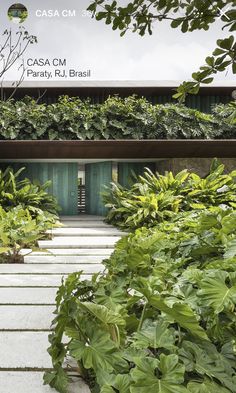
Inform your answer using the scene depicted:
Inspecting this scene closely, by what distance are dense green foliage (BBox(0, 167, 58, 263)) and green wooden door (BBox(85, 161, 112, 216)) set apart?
2437 millimetres

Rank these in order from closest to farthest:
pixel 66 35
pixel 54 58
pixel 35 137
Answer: pixel 66 35
pixel 54 58
pixel 35 137

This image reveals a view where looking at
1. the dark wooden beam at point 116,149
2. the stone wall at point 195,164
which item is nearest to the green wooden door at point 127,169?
the dark wooden beam at point 116,149

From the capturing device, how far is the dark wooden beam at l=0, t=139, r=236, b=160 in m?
11.9

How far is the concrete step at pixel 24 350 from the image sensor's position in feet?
8.32

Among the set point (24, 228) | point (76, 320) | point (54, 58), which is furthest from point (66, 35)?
point (76, 320)

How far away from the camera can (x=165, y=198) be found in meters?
9.21

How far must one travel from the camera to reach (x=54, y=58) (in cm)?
887

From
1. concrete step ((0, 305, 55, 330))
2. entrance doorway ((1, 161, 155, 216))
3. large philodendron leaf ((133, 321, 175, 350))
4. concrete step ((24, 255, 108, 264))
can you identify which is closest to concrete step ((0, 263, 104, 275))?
concrete step ((24, 255, 108, 264))

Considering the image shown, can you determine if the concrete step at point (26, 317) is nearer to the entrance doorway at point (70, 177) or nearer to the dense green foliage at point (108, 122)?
the dense green foliage at point (108, 122)

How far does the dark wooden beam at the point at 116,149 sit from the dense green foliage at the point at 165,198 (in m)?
1.50

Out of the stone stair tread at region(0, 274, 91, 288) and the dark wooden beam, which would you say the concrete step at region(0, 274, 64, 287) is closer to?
the stone stair tread at region(0, 274, 91, 288)

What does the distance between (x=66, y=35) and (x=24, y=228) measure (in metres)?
4.22

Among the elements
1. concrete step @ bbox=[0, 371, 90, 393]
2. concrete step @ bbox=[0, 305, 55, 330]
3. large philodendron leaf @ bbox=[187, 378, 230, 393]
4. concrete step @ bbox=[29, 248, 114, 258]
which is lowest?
concrete step @ bbox=[29, 248, 114, 258]

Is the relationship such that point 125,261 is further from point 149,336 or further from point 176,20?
point 176,20
